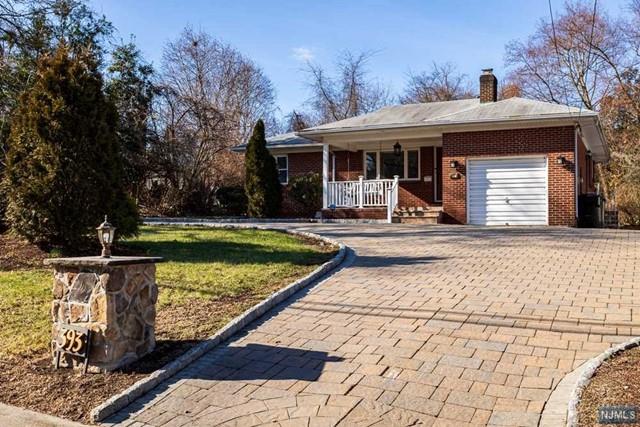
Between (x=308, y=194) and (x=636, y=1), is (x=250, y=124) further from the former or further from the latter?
(x=636, y=1)

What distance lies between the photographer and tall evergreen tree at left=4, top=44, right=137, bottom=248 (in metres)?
8.30

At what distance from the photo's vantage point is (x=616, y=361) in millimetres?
4062

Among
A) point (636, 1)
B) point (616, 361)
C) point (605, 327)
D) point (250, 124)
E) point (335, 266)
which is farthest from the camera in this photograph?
point (250, 124)

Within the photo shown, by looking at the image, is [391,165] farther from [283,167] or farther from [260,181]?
[260,181]

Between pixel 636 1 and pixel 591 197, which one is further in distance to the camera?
pixel 636 1

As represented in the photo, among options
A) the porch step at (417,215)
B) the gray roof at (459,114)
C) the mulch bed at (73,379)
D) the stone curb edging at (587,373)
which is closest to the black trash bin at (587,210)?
the gray roof at (459,114)

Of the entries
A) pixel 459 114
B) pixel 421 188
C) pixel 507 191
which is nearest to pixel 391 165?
pixel 421 188

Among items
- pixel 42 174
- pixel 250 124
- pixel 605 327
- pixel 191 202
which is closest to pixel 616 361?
pixel 605 327

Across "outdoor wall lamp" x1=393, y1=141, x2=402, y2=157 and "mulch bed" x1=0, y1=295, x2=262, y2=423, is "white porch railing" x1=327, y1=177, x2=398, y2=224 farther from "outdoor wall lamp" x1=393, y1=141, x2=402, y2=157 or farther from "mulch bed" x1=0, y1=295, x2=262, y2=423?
"mulch bed" x1=0, y1=295, x2=262, y2=423

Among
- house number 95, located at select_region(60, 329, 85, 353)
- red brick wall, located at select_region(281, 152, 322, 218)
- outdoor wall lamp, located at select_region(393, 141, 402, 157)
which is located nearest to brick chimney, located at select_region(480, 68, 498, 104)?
outdoor wall lamp, located at select_region(393, 141, 402, 157)

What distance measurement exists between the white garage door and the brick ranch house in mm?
28

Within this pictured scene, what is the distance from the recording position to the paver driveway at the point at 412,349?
370 cm

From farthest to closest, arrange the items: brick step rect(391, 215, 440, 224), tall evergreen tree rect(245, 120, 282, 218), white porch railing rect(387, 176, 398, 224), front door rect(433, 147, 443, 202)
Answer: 1. tall evergreen tree rect(245, 120, 282, 218)
2. front door rect(433, 147, 443, 202)
3. white porch railing rect(387, 176, 398, 224)
4. brick step rect(391, 215, 440, 224)

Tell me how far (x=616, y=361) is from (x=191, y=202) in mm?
20062
